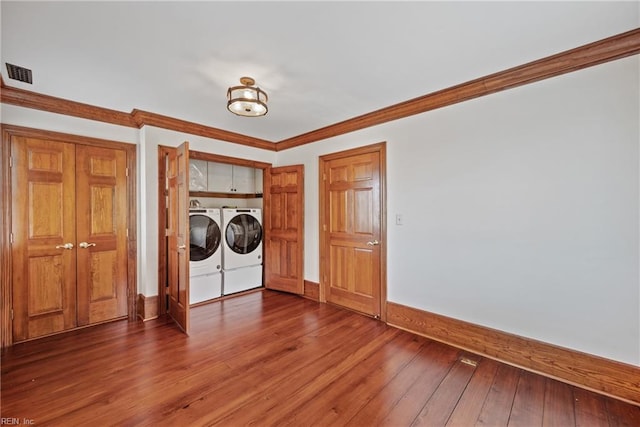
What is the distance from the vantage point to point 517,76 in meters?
2.12

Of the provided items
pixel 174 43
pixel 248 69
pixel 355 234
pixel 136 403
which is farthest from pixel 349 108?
pixel 136 403

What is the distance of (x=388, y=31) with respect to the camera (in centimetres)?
168

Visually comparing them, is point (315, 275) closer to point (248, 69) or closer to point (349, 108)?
point (349, 108)

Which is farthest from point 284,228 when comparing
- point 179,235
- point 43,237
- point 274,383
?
point 43,237

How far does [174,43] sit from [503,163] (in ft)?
8.81

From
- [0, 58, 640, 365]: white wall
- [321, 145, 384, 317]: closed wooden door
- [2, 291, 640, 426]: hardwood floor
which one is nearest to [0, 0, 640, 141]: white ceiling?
[0, 58, 640, 365]: white wall

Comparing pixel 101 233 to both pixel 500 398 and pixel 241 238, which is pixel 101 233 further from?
pixel 500 398

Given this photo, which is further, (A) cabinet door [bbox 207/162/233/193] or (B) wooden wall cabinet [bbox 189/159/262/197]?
(A) cabinet door [bbox 207/162/233/193]

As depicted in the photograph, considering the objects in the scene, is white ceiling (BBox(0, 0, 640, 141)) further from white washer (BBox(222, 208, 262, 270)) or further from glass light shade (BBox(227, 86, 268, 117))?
white washer (BBox(222, 208, 262, 270))

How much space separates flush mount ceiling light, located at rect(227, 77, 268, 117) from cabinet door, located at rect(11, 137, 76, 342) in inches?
75.7

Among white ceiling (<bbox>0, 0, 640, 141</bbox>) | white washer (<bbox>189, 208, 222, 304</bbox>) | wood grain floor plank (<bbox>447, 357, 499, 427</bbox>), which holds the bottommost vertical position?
wood grain floor plank (<bbox>447, 357, 499, 427</bbox>)

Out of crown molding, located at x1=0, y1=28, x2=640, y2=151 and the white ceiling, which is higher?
the white ceiling

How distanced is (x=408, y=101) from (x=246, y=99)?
163cm

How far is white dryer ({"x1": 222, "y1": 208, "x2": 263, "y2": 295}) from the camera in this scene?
3.84m
